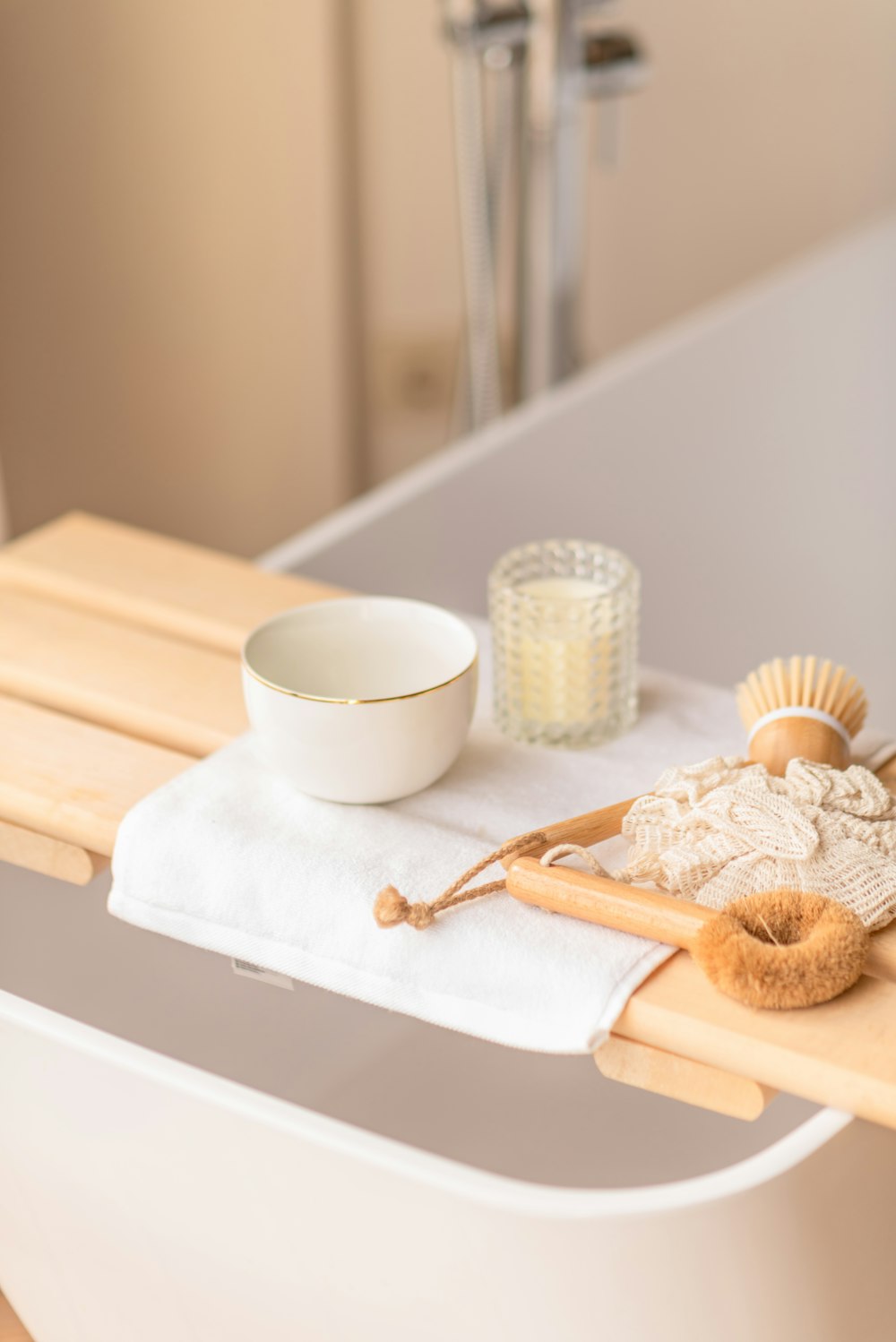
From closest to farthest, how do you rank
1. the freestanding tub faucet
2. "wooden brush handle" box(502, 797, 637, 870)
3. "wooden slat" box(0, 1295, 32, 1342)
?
"wooden brush handle" box(502, 797, 637, 870) < "wooden slat" box(0, 1295, 32, 1342) < the freestanding tub faucet

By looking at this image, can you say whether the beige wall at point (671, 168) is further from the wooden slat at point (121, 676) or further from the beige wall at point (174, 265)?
the wooden slat at point (121, 676)

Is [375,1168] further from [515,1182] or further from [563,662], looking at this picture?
[563,662]

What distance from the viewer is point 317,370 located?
88.2 inches

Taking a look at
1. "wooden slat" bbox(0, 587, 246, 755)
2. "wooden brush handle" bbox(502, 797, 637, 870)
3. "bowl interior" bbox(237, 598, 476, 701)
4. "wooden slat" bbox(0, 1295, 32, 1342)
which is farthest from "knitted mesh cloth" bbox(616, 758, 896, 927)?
"wooden slat" bbox(0, 1295, 32, 1342)

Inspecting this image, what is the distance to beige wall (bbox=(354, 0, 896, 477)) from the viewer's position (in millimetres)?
2260

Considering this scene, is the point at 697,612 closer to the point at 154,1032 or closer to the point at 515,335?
the point at 515,335

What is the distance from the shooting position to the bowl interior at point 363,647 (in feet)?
2.54

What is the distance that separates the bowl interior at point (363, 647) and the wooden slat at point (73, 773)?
0.25 feet

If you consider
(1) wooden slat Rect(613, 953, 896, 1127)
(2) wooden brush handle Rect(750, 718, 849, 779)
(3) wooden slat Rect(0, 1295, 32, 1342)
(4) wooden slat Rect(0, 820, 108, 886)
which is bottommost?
(3) wooden slat Rect(0, 1295, 32, 1342)

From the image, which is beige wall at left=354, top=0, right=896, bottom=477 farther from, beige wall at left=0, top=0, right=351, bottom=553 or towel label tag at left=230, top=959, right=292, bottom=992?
towel label tag at left=230, top=959, right=292, bottom=992

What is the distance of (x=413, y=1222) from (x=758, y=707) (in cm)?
29

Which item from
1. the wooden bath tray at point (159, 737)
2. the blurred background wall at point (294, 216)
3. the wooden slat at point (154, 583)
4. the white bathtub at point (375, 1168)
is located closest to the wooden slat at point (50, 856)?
the wooden bath tray at point (159, 737)

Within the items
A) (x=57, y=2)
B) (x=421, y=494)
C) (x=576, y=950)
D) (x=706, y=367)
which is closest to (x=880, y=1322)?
(x=576, y=950)

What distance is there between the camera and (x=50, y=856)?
75cm
